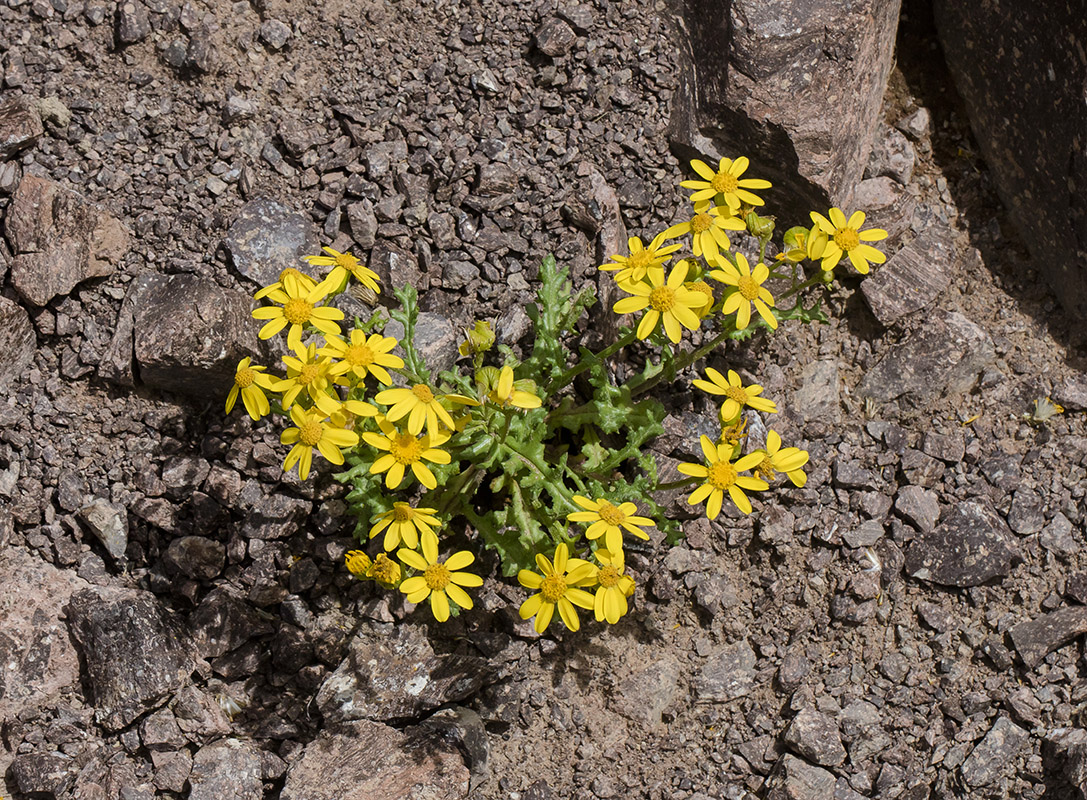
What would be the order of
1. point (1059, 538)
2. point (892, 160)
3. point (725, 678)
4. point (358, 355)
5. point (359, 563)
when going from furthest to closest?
point (892, 160) → point (1059, 538) → point (725, 678) → point (359, 563) → point (358, 355)

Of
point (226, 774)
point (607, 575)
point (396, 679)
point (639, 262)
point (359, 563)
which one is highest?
point (639, 262)

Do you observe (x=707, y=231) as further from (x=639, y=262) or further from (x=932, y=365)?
(x=932, y=365)

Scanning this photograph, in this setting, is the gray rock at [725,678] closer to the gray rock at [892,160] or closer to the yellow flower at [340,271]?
the yellow flower at [340,271]

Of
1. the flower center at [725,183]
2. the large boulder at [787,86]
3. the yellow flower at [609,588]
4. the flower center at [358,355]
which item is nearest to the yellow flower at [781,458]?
the yellow flower at [609,588]

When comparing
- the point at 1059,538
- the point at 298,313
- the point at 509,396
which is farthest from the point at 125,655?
the point at 1059,538

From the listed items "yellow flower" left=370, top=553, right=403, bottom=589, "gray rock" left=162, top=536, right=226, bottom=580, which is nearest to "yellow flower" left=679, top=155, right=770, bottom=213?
"yellow flower" left=370, top=553, right=403, bottom=589

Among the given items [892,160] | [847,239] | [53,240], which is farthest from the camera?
[892,160]

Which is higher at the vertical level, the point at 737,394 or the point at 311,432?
the point at 737,394
